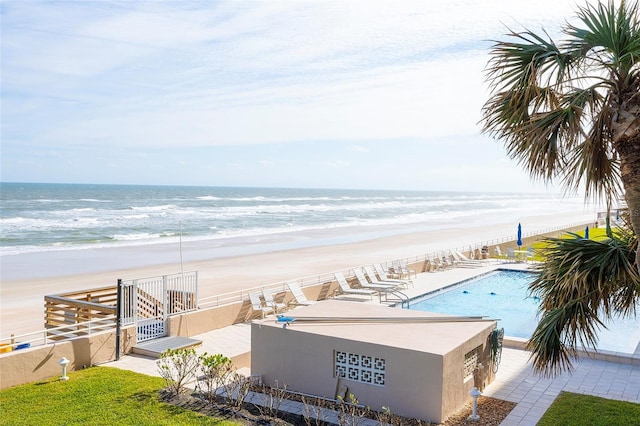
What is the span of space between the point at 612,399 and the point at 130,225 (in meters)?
43.1

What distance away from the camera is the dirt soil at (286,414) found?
295 inches

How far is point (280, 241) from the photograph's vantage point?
3834cm

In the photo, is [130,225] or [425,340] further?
[130,225]

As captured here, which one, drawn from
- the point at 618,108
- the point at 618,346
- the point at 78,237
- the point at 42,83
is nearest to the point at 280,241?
the point at 78,237

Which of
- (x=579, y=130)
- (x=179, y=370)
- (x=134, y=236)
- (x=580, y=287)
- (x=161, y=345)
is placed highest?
(x=579, y=130)

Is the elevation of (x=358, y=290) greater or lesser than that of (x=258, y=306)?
lesser

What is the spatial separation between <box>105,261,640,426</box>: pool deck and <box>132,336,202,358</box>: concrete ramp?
14 centimetres

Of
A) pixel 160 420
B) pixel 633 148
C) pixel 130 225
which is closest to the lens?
pixel 633 148

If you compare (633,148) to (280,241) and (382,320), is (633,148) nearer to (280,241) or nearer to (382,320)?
(382,320)

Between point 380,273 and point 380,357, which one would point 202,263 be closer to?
point 380,273

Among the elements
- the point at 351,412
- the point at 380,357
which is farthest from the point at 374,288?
the point at 351,412

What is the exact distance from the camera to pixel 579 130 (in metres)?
5.05

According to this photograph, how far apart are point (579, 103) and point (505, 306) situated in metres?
13.1

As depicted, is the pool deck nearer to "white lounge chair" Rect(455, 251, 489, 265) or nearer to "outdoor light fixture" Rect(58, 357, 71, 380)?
"outdoor light fixture" Rect(58, 357, 71, 380)
